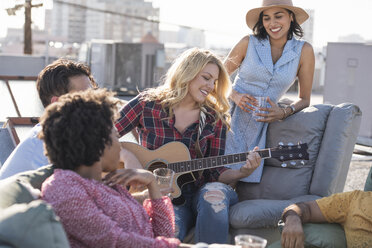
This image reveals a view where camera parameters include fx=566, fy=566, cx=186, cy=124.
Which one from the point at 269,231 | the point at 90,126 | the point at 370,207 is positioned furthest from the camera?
the point at 269,231

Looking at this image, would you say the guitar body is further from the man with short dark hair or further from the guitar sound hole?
the man with short dark hair

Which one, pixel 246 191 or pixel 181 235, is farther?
pixel 246 191

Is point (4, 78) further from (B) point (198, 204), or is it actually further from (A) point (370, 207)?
(A) point (370, 207)

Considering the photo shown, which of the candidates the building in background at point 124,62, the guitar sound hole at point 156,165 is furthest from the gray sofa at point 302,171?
the building in background at point 124,62

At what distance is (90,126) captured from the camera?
2096mm

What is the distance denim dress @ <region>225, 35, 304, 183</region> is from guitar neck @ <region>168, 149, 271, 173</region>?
0.57 m

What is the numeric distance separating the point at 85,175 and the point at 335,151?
2433mm

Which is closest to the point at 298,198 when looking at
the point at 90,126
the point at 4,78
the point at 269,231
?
the point at 269,231

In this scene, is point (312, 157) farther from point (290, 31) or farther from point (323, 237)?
point (323, 237)

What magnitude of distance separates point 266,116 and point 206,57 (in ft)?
2.38

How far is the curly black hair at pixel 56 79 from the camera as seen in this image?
3.25m

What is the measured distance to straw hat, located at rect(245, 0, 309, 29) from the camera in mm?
4379

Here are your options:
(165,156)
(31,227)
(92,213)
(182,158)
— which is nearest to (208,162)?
(182,158)

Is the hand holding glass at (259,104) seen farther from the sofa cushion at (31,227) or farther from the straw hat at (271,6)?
the sofa cushion at (31,227)
